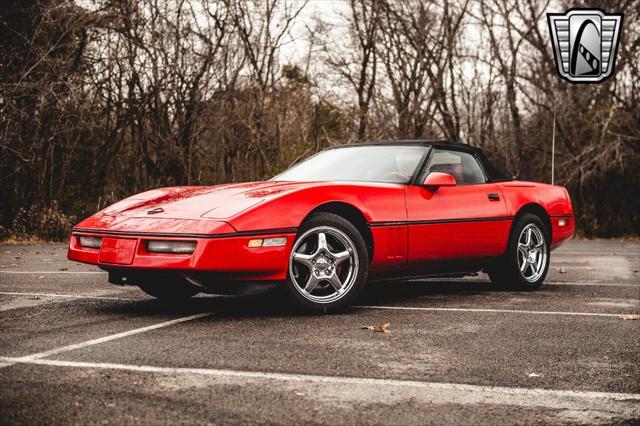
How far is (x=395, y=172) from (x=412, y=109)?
16.7m

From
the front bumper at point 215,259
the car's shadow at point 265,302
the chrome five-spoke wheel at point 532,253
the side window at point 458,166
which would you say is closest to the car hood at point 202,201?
the front bumper at point 215,259

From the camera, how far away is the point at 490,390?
341 centimetres

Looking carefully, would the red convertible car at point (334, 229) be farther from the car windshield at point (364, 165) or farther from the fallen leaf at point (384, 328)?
the fallen leaf at point (384, 328)

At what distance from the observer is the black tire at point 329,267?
212 inches

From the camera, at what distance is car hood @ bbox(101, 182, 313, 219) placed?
17.2 feet

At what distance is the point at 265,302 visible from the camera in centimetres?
623

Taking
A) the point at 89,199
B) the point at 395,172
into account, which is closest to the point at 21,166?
the point at 89,199

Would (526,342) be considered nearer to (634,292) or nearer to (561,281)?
(634,292)

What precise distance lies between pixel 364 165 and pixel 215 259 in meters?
1.99

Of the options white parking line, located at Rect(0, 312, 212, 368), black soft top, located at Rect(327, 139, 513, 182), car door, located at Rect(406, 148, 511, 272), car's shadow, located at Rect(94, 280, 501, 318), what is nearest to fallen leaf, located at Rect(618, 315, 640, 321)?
car door, located at Rect(406, 148, 511, 272)

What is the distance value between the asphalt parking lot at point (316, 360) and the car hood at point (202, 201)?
0.68m

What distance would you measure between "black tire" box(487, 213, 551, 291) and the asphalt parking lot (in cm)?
53

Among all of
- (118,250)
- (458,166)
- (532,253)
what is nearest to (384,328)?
(118,250)

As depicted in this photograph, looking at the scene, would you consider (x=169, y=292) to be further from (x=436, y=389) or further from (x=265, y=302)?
(x=436, y=389)
